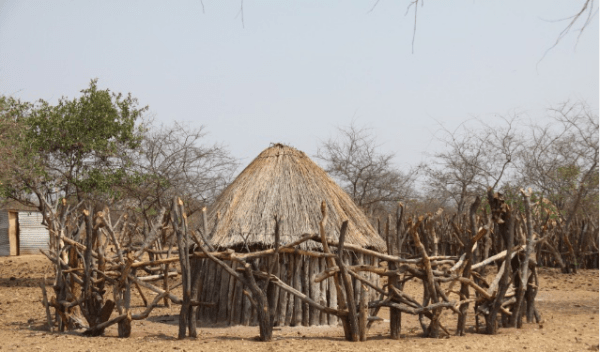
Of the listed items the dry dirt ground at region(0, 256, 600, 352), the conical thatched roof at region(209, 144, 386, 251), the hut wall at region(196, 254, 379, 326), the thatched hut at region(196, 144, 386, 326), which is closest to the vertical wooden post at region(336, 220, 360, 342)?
the dry dirt ground at region(0, 256, 600, 352)

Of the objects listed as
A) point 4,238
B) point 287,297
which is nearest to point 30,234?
point 4,238

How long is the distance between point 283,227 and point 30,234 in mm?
17738

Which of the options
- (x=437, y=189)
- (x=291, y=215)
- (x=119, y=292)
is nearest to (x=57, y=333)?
(x=119, y=292)

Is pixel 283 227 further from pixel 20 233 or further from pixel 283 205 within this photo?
pixel 20 233

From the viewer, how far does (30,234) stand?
2311 cm

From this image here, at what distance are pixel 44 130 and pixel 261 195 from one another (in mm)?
7377

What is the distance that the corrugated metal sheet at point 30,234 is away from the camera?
22.9 meters

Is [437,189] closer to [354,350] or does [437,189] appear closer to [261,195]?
[261,195]

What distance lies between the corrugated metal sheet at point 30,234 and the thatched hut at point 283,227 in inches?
641

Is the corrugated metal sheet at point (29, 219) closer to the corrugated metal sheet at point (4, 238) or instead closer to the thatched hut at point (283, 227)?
the corrugated metal sheet at point (4, 238)

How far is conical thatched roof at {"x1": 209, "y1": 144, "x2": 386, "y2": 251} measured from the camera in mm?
8078

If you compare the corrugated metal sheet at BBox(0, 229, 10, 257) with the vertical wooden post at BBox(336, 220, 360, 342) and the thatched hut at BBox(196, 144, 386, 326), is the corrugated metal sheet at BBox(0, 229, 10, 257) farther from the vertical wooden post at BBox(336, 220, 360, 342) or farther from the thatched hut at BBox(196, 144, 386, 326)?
the vertical wooden post at BBox(336, 220, 360, 342)

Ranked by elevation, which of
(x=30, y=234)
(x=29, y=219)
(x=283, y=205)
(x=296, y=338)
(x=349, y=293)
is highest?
(x=283, y=205)

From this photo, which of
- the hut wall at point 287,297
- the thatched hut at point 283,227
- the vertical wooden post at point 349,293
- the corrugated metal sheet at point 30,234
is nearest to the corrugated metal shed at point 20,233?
the corrugated metal sheet at point 30,234
